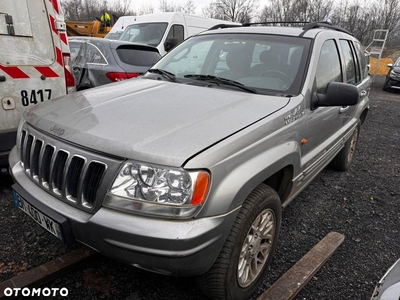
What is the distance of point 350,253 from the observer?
259cm

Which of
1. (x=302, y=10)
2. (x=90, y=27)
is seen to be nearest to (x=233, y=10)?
(x=302, y=10)

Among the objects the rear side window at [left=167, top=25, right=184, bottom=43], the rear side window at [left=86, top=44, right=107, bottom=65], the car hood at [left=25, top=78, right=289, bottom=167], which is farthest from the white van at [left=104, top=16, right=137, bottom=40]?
the car hood at [left=25, top=78, right=289, bottom=167]

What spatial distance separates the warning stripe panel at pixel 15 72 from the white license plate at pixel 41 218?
1.39 meters

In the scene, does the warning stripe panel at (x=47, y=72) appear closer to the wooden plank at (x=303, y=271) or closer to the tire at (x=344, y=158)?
the wooden plank at (x=303, y=271)

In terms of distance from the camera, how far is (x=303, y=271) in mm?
2234

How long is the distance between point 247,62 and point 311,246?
1.69 m

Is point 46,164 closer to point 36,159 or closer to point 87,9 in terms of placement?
point 36,159

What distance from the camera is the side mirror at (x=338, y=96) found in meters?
2.30

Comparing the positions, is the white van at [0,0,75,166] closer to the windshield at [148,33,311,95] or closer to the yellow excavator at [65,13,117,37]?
the windshield at [148,33,311,95]

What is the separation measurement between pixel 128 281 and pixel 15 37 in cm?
241

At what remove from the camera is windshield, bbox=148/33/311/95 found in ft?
8.08

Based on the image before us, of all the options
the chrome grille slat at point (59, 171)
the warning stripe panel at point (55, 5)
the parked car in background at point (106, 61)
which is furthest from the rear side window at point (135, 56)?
the chrome grille slat at point (59, 171)

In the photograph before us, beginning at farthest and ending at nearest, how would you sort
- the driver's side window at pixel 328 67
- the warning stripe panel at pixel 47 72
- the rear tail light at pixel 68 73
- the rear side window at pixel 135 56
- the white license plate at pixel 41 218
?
the rear side window at pixel 135 56, the rear tail light at pixel 68 73, the warning stripe panel at pixel 47 72, the driver's side window at pixel 328 67, the white license plate at pixel 41 218

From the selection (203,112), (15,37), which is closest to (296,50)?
(203,112)
